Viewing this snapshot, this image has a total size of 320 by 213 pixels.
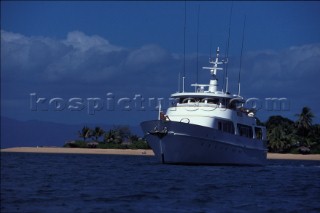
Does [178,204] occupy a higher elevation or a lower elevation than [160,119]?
lower

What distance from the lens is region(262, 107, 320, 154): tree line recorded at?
121m

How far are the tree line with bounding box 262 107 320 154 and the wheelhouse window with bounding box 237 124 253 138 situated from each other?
168 ft

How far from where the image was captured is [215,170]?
176 ft

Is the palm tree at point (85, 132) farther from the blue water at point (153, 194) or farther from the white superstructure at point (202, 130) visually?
the blue water at point (153, 194)

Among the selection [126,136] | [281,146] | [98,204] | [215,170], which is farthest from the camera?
[126,136]

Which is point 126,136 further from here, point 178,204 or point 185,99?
point 178,204

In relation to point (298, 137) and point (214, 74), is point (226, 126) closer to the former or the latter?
point (214, 74)

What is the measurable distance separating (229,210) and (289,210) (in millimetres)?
2732

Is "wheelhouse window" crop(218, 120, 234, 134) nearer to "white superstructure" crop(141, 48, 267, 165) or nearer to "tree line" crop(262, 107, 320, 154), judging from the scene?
"white superstructure" crop(141, 48, 267, 165)

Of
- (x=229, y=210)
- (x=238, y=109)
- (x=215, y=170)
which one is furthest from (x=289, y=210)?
(x=238, y=109)

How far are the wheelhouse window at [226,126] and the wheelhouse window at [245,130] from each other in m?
2.06

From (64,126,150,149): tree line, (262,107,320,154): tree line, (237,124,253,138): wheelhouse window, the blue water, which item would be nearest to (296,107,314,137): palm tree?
(262,107,320,154): tree line

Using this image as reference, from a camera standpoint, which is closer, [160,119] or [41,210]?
[41,210]

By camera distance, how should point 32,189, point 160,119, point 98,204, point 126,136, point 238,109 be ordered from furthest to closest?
point 126,136, point 238,109, point 160,119, point 32,189, point 98,204
